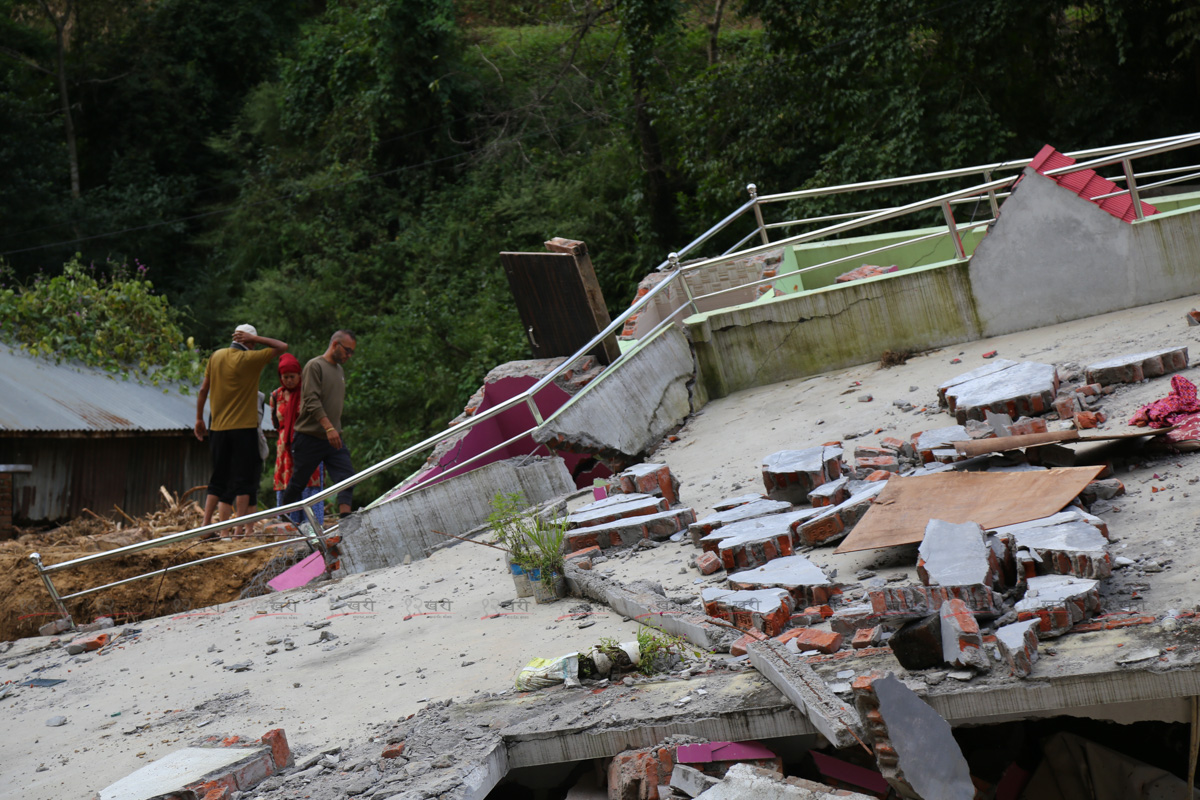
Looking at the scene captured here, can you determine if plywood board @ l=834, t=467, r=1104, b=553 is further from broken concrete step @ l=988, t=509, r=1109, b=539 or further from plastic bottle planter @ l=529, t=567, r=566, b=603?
plastic bottle planter @ l=529, t=567, r=566, b=603

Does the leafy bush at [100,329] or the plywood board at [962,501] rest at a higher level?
the leafy bush at [100,329]

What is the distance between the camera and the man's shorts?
25.7 ft

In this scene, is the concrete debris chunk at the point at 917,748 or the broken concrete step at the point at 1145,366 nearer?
the concrete debris chunk at the point at 917,748

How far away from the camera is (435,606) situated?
525 cm

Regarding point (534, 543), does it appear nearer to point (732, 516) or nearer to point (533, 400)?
point (732, 516)

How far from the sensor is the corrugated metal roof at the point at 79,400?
11828 mm

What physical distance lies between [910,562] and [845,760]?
1.26 metres

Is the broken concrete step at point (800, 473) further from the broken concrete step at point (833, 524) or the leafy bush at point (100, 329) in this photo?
the leafy bush at point (100, 329)

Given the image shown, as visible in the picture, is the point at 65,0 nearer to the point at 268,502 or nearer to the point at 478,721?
the point at 268,502

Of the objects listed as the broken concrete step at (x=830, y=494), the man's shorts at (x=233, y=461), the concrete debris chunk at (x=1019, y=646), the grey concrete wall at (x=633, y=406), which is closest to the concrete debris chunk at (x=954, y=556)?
the concrete debris chunk at (x=1019, y=646)

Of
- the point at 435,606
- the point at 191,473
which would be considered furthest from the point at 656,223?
the point at 435,606

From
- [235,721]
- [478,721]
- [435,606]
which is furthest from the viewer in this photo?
[435,606]

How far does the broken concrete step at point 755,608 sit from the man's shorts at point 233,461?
5077 millimetres

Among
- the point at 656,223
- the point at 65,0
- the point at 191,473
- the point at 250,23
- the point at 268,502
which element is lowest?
the point at 268,502
